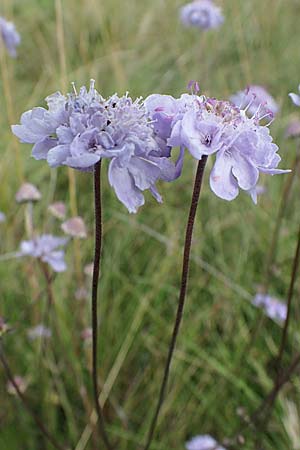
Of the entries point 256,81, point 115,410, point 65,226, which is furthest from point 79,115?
point 256,81

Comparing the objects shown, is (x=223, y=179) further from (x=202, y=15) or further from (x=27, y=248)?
(x=202, y=15)

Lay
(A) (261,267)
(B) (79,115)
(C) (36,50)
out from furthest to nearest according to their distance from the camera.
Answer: (C) (36,50) → (A) (261,267) → (B) (79,115)

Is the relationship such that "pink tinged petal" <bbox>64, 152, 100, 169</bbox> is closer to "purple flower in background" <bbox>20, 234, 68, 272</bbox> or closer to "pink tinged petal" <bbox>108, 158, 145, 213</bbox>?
"pink tinged petal" <bbox>108, 158, 145, 213</bbox>

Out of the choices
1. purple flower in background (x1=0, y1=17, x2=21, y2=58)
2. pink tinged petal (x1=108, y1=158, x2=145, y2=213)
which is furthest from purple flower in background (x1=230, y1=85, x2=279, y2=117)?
purple flower in background (x1=0, y1=17, x2=21, y2=58)

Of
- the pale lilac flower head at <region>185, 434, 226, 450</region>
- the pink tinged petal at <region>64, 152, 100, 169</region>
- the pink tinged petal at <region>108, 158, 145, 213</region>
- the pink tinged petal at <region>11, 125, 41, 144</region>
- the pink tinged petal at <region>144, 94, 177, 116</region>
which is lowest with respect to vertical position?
the pale lilac flower head at <region>185, 434, 226, 450</region>

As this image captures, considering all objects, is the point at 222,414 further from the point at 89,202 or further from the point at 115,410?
the point at 89,202

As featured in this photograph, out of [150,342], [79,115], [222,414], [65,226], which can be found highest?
[79,115]

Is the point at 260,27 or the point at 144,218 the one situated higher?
the point at 260,27

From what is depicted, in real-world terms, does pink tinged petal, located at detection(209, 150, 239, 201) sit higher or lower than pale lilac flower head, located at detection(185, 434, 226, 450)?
higher
